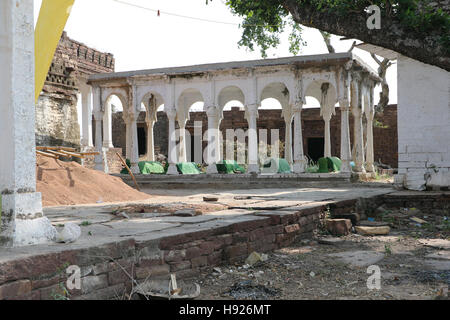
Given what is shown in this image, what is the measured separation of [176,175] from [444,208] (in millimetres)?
8832

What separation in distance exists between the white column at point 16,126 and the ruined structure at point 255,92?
10719 mm

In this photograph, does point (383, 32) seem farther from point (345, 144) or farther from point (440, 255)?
point (345, 144)

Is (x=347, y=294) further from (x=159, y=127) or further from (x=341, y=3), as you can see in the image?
(x=159, y=127)

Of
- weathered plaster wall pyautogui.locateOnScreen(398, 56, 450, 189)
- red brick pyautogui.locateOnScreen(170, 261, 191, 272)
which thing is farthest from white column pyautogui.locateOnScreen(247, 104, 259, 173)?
red brick pyautogui.locateOnScreen(170, 261, 191, 272)

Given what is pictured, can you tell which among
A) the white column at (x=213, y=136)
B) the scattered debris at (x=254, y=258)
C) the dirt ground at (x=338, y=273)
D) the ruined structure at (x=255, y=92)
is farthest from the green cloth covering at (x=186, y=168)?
the scattered debris at (x=254, y=258)

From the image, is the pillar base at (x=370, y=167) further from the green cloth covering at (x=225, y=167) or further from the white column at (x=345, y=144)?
the green cloth covering at (x=225, y=167)

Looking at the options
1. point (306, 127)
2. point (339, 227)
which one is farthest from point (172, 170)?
point (306, 127)

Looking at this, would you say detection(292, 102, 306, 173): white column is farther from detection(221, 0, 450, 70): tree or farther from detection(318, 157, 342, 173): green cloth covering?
detection(221, 0, 450, 70): tree

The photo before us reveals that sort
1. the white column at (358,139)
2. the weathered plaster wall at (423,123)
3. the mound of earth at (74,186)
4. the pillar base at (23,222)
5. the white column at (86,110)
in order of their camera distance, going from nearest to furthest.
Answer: the pillar base at (23,222), the mound of earth at (74,186), the weathered plaster wall at (423,123), the white column at (358,139), the white column at (86,110)

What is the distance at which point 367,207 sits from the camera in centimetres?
838

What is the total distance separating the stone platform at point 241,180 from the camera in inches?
511

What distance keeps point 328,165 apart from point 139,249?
35.7 feet

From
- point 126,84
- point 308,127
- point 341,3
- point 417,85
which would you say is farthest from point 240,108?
point 341,3

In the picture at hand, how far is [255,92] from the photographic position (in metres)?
14.6
